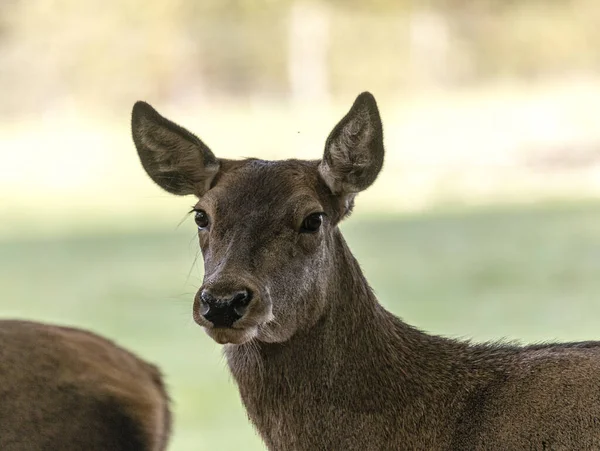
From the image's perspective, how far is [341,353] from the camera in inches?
176

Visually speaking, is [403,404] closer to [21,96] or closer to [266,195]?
[266,195]

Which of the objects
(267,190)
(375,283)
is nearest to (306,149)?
(375,283)

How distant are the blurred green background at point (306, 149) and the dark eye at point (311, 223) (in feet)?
15.0

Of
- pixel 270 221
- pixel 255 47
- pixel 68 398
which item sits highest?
pixel 255 47

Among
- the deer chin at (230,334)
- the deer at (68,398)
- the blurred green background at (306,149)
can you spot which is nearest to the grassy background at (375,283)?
the blurred green background at (306,149)

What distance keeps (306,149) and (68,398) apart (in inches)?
480

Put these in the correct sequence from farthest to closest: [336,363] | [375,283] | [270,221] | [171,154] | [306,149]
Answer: [306,149] < [375,283] < [171,154] < [336,363] < [270,221]

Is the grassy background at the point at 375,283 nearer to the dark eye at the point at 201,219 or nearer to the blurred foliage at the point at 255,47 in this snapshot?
the dark eye at the point at 201,219

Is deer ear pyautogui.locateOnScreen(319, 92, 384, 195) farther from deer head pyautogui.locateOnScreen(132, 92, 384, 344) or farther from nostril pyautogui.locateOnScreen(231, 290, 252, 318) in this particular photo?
nostril pyautogui.locateOnScreen(231, 290, 252, 318)

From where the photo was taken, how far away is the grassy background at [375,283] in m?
10.7

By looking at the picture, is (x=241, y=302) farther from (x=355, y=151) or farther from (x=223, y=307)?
(x=355, y=151)

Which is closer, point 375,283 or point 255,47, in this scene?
point 375,283

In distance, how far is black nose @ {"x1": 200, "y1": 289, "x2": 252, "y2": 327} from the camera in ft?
13.0

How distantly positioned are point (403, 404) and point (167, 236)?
12.3 metres
